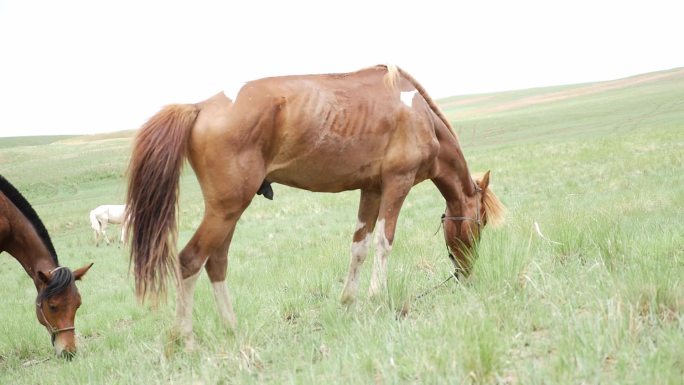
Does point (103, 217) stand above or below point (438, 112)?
below

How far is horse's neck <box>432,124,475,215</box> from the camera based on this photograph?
5965 mm

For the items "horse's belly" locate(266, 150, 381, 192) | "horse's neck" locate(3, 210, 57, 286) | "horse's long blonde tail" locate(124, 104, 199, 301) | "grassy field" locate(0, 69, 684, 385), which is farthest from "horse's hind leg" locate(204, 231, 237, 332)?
"horse's neck" locate(3, 210, 57, 286)

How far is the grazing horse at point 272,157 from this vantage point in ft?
14.8

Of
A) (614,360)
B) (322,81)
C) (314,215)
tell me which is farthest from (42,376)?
(314,215)

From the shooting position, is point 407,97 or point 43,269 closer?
point 407,97

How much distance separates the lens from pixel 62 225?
70.8 feet

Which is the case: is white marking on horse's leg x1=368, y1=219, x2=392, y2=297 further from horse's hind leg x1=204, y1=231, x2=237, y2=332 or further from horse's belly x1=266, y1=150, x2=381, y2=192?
horse's hind leg x1=204, y1=231, x2=237, y2=332

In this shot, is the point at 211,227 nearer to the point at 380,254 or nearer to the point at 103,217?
the point at 380,254

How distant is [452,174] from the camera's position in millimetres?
6066

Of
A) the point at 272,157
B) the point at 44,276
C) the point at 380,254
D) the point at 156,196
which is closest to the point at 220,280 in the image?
the point at 156,196

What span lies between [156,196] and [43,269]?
2.69 meters

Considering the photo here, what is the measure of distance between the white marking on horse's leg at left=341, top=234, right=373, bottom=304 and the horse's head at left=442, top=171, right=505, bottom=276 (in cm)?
97

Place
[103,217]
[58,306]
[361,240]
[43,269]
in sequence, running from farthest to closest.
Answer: [103,217] → [43,269] → [58,306] → [361,240]

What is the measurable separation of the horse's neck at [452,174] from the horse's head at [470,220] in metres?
0.06
